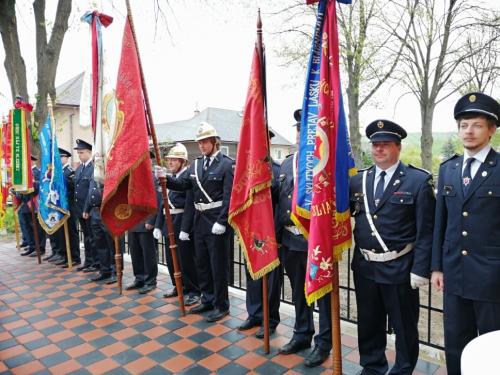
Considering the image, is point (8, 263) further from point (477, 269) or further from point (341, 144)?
point (477, 269)

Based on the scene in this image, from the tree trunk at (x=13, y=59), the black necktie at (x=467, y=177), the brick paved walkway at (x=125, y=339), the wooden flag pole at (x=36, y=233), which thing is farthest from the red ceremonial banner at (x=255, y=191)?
the tree trunk at (x=13, y=59)

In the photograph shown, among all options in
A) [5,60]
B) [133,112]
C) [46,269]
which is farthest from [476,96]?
[5,60]

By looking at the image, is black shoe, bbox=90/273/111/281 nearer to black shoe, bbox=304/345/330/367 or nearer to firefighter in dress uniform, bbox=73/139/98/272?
firefighter in dress uniform, bbox=73/139/98/272

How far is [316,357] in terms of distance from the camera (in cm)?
306

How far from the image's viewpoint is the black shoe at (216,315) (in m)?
3.96

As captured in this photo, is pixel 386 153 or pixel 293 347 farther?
pixel 293 347

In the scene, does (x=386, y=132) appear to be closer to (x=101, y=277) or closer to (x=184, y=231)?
(x=184, y=231)

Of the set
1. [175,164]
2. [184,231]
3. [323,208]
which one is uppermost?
[175,164]

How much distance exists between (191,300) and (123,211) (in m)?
1.40

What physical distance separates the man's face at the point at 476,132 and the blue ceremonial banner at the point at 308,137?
0.92 m

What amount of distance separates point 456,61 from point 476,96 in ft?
43.8

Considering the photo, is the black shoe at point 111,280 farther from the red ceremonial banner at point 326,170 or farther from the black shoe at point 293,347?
the red ceremonial banner at point 326,170

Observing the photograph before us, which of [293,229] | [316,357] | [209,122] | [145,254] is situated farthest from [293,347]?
[209,122]

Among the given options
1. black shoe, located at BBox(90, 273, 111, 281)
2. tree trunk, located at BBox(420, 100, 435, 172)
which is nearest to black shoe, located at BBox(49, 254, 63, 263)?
black shoe, located at BBox(90, 273, 111, 281)
